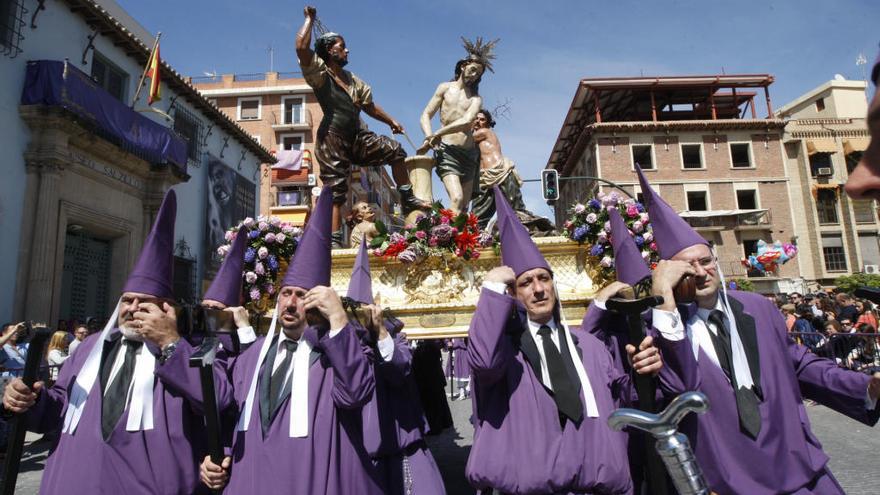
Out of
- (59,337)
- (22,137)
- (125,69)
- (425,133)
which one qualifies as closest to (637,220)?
(425,133)

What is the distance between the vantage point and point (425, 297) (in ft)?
15.1

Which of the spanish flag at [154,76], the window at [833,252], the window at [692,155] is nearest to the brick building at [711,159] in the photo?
the window at [692,155]

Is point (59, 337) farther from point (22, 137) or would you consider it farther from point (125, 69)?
point (125, 69)

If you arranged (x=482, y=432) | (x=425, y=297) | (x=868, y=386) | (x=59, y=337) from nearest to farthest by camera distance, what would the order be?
(x=868, y=386) < (x=482, y=432) < (x=425, y=297) < (x=59, y=337)

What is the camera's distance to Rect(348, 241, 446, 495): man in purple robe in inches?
123

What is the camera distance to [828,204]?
106ft

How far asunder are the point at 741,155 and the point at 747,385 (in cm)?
3589

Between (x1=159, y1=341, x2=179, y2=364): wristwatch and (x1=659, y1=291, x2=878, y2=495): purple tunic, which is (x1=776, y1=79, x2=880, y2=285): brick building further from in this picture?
(x1=159, y1=341, x2=179, y2=364): wristwatch

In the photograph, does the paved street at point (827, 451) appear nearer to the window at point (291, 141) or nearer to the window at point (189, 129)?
the window at point (189, 129)

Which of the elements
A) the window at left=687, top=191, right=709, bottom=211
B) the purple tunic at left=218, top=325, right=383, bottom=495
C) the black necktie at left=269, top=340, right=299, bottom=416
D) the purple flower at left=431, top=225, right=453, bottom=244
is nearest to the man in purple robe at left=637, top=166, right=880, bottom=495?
the purple tunic at left=218, top=325, right=383, bottom=495

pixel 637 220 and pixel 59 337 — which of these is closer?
pixel 637 220

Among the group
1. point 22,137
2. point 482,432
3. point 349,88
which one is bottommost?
point 482,432

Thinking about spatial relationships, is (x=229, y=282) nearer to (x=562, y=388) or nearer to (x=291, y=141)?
(x=562, y=388)

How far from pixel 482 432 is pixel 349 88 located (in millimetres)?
4124
